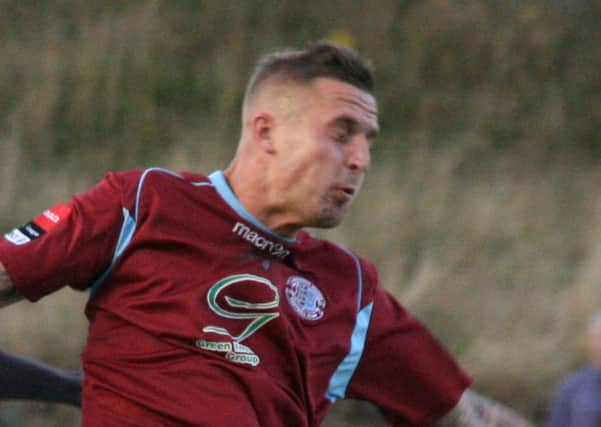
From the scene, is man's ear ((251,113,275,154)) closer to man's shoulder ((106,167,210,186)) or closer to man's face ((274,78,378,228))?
man's face ((274,78,378,228))

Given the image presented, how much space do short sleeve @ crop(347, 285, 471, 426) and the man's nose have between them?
488 millimetres

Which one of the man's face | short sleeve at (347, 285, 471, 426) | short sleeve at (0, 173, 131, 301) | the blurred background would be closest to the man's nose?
the man's face

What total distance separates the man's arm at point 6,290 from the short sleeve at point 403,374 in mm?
1096

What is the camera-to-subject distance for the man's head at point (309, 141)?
144 inches

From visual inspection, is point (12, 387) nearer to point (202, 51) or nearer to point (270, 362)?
point (270, 362)

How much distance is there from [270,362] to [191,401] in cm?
28

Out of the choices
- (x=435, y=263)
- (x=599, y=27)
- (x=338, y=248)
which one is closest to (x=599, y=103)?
(x=599, y=27)

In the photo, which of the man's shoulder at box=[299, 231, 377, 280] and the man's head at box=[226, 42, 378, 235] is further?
the man's shoulder at box=[299, 231, 377, 280]

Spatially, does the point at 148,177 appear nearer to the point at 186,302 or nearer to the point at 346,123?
the point at 186,302

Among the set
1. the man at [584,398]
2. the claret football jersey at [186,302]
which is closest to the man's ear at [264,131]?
the claret football jersey at [186,302]

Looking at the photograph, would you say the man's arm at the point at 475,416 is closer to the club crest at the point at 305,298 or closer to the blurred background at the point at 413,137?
the club crest at the point at 305,298

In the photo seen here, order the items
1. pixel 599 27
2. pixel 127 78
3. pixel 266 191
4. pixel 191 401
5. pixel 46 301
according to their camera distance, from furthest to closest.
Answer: pixel 599 27
pixel 127 78
pixel 46 301
pixel 266 191
pixel 191 401

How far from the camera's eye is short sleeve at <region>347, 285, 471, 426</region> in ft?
12.9

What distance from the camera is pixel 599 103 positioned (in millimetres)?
12195
